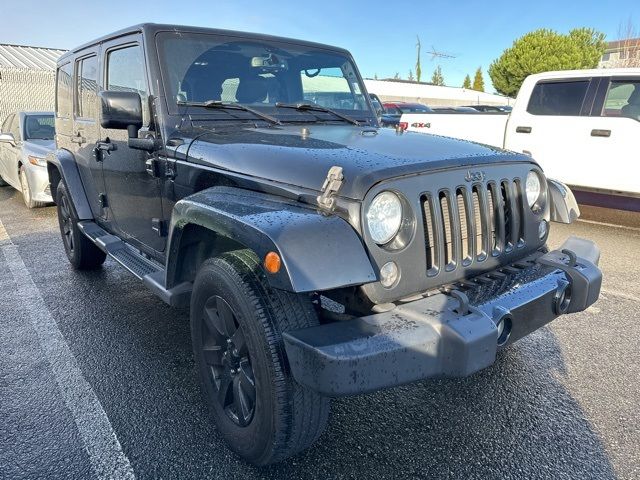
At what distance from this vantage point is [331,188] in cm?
209

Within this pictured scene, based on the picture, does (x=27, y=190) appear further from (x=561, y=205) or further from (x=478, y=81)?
(x=478, y=81)

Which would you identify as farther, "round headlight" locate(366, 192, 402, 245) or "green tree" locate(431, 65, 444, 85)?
"green tree" locate(431, 65, 444, 85)

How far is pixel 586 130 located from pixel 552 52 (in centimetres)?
2863

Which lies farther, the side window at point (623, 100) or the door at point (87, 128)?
the side window at point (623, 100)

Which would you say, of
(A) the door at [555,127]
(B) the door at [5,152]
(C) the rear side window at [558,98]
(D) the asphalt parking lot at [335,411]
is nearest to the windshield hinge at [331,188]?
(D) the asphalt parking lot at [335,411]

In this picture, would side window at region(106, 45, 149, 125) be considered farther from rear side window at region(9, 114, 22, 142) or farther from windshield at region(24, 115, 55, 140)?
rear side window at region(9, 114, 22, 142)

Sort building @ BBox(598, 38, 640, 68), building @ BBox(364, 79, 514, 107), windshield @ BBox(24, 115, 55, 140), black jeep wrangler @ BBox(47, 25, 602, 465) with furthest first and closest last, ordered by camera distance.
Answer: building @ BBox(364, 79, 514, 107) < building @ BBox(598, 38, 640, 68) < windshield @ BBox(24, 115, 55, 140) < black jeep wrangler @ BBox(47, 25, 602, 465)

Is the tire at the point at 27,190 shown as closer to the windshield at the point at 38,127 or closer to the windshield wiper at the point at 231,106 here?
the windshield at the point at 38,127

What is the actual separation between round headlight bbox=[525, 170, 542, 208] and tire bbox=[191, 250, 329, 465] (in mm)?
1413

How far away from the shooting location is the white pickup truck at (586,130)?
6.63 meters

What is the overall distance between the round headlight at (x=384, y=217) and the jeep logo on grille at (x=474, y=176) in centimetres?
41

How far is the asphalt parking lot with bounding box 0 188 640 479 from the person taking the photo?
234cm

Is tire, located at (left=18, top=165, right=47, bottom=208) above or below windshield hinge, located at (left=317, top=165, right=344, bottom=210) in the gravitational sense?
below

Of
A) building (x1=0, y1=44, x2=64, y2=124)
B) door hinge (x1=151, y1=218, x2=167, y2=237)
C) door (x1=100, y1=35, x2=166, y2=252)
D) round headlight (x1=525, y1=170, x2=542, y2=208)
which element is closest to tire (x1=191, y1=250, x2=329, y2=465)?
door hinge (x1=151, y1=218, x2=167, y2=237)
